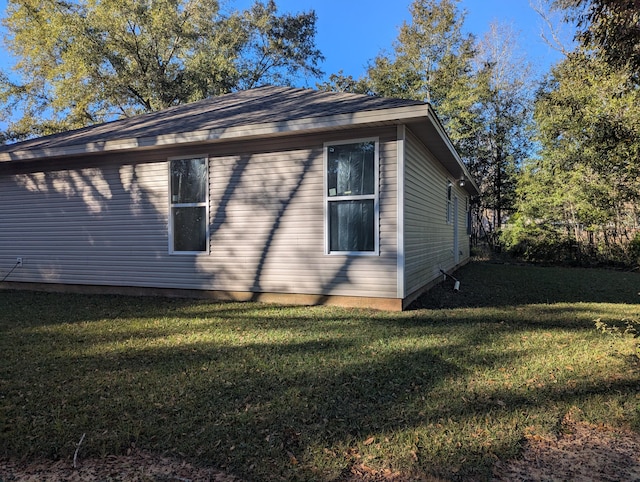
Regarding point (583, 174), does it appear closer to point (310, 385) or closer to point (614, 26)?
point (614, 26)

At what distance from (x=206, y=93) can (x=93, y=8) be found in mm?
5838

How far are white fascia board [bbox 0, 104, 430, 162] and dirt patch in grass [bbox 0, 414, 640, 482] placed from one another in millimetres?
4033

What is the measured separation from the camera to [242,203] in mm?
6688

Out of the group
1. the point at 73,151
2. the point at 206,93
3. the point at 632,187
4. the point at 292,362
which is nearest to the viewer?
the point at 292,362

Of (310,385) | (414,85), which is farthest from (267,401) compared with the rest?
(414,85)

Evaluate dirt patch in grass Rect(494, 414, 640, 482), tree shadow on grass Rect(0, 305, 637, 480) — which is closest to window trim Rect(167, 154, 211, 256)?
tree shadow on grass Rect(0, 305, 637, 480)

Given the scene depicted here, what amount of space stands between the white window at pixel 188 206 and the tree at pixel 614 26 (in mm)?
5423

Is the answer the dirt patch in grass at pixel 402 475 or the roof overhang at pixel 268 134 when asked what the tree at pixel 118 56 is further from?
the dirt patch in grass at pixel 402 475

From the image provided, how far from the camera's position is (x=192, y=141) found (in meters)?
6.49

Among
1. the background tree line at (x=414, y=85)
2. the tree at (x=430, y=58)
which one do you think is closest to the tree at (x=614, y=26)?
the background tree line at (x=414, y=85)

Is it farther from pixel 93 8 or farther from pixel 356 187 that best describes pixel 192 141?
pixel 93 8

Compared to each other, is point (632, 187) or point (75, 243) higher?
point (632, 187)

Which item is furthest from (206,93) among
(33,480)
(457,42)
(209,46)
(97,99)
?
(33,480)

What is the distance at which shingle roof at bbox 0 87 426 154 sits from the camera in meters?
6.03
